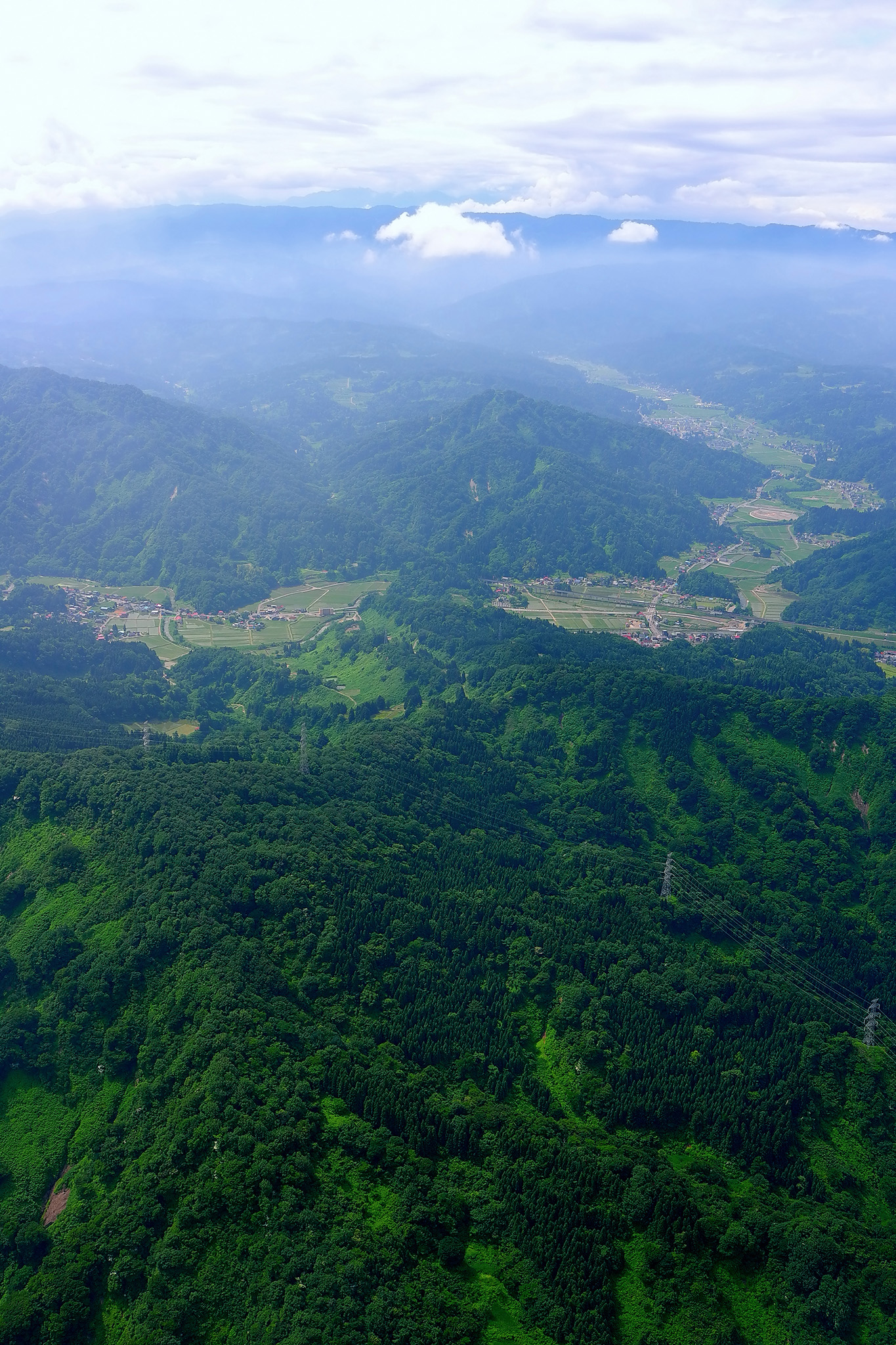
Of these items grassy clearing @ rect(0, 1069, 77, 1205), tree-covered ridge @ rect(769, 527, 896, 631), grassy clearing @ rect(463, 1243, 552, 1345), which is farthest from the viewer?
tree-covered ridge @ rect(769, 527, 896, 631)

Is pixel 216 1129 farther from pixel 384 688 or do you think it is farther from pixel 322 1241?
pixel 384 688

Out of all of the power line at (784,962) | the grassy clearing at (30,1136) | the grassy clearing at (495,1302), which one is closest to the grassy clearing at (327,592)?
the power line at (784,962)

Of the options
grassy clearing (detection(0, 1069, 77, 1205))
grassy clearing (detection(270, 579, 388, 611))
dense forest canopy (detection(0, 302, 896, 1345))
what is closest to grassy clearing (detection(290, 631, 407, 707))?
dense forest canopy (detection(0, 302, 896, 1345))

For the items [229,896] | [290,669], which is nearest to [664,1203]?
[229,896]

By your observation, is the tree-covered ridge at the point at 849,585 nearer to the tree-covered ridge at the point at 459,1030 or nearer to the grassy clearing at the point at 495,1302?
the tree-covered ridge at the point at 459,1030

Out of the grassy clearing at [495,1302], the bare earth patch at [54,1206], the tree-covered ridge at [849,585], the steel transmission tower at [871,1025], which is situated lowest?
the tree-covered ridge at [849,585]

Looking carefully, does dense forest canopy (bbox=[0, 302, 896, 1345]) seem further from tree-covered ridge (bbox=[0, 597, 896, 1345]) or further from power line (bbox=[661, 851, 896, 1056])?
power line (bbox=[661, 851, 896, 1056])

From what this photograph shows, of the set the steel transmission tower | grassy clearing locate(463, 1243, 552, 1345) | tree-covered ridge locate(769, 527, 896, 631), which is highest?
grassy clearing locate(463, 1243, 552, 1345)
